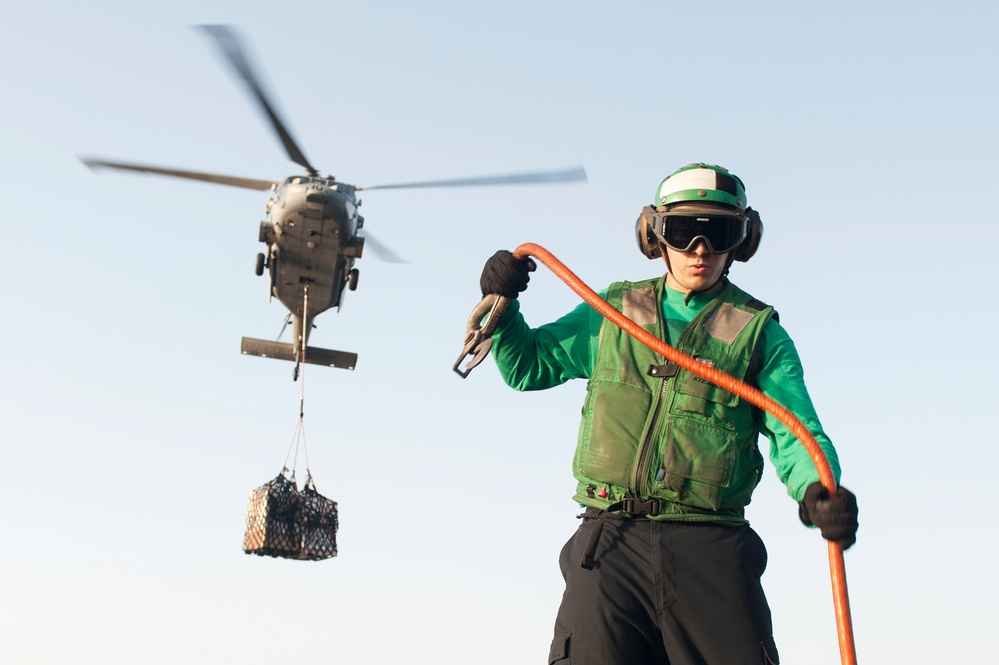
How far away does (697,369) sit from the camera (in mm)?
4703

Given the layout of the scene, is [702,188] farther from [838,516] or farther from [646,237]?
[838,516]

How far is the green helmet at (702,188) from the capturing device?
5.18 metres

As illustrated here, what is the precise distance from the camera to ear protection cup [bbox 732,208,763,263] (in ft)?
17.3

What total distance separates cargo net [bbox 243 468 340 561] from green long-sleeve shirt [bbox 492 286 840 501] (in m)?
13.9

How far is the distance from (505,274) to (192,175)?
2505 centimetres

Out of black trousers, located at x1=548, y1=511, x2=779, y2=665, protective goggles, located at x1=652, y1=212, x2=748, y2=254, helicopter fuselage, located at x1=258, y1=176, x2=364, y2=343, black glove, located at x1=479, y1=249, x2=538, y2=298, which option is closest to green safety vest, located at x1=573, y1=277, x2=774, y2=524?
black trousers, located at x1=548, y1=511, x2=779, y2=665

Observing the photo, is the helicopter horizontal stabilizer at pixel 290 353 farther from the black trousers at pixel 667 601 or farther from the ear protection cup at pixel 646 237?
the black trousers at pixel 667 601

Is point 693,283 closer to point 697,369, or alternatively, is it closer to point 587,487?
point 697,369

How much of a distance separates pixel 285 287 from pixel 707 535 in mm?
21611

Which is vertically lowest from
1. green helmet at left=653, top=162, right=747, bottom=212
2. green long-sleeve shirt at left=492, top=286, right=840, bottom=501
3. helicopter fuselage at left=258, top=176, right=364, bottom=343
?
green long-sleeve shirt at left=492, top=286, right=840, bottom=501

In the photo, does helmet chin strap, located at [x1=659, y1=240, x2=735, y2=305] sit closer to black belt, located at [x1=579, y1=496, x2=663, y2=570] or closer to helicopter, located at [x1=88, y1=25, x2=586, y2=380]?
black belt, located at [x1=579, y1=496, x2=663, y2=570]

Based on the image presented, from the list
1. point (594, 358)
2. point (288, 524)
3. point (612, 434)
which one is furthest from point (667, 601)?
point (288, 524)

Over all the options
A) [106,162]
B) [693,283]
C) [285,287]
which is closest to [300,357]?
[285,287]

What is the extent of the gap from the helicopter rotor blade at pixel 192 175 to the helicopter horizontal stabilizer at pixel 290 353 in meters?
3.58
